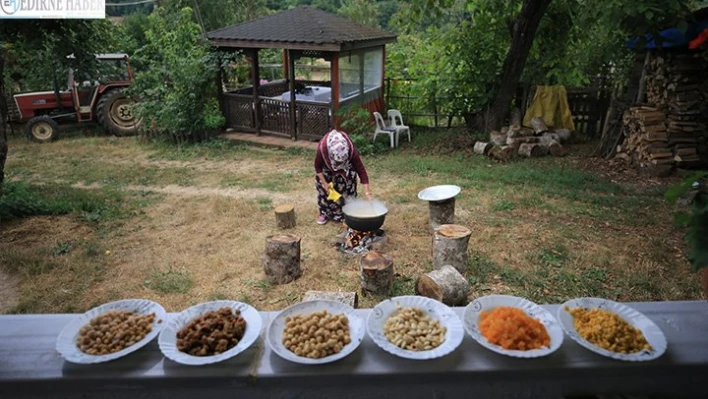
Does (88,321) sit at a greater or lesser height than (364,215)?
greater

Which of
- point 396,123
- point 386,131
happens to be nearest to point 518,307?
point 386,131

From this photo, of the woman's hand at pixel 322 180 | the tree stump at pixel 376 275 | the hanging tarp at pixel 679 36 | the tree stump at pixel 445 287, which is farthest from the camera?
the hanging tarp at pixel 679 36

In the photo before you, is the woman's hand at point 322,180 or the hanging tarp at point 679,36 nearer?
the woman's hand at point 322,180

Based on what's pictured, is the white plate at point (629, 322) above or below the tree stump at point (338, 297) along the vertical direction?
above

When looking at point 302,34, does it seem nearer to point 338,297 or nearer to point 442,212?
point 442,212

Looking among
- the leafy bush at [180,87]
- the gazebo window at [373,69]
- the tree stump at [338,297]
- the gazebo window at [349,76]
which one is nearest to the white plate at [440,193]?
the tree stump at [338,297]

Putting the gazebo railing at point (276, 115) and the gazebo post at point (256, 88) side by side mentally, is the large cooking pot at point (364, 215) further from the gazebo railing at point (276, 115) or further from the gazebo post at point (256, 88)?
the gazebo post at point (256, 88)

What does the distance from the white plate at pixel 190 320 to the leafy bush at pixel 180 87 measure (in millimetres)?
9707

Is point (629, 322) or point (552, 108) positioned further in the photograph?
point (552, 108)

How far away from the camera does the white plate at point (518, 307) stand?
236cm

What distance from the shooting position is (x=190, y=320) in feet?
8.68

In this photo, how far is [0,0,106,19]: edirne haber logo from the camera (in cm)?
412

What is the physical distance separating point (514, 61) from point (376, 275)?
8.04m

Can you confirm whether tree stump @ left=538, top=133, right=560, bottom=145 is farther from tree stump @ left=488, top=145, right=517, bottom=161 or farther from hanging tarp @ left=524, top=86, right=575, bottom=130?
tree stump @ left=488, top=145, right=517, bottom=161
